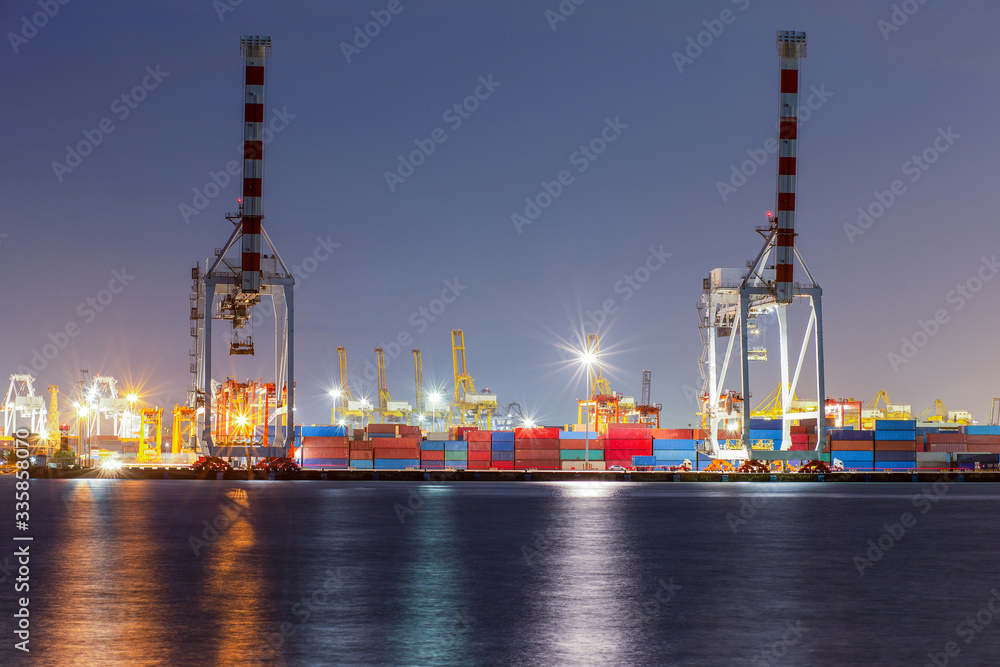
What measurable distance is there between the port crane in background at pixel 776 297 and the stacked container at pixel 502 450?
60.9 feet

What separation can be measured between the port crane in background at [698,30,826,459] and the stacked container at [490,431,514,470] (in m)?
18.5

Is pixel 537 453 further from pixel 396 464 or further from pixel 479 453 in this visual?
pixel 396 464

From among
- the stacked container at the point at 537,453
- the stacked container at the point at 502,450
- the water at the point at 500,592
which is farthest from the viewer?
the stacked container at the point at 502,450

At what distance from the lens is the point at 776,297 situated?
74.1 m

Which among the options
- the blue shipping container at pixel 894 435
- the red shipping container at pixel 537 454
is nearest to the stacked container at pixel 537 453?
the red shipping container at pixel 537 454

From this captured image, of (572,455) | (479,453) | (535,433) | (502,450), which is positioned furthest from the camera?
(535,433)

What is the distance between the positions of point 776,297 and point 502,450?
97.9ft

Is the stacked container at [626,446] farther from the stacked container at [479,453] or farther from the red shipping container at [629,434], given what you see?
the stacked container at [479,453]

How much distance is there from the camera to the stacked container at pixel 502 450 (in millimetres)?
90312

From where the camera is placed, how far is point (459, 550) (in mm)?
22344

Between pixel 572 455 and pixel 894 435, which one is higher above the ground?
pixel 894 435

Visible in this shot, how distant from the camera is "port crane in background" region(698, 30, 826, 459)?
72812 millimetres

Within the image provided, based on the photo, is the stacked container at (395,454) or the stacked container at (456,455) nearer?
the stacked container at (395,454)

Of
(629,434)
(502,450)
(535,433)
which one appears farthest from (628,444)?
(502,450)
